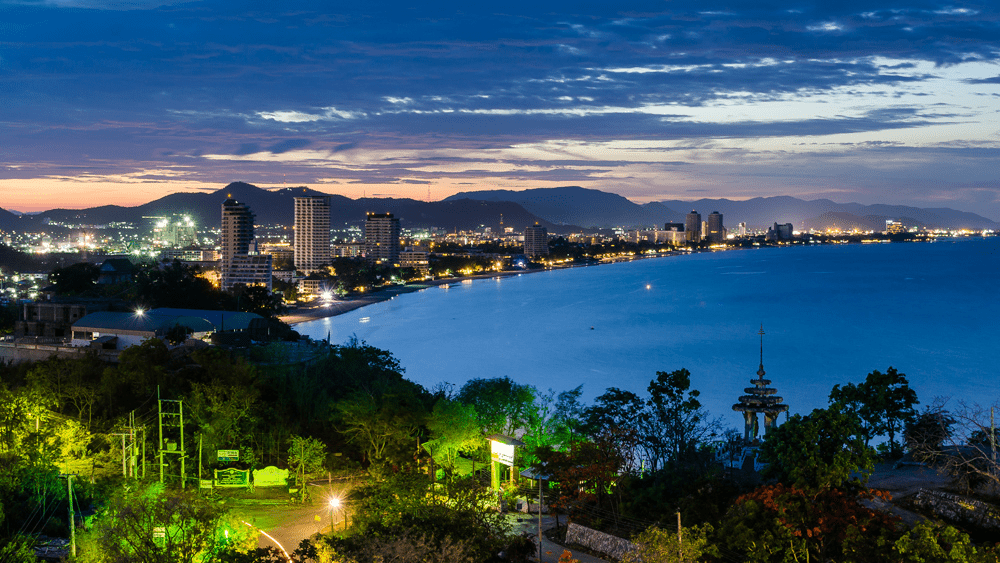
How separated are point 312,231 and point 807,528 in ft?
239

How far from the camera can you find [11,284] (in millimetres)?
37406

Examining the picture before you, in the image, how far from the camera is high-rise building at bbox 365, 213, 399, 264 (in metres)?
77.4

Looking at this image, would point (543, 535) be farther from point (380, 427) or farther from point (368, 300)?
point (368, 300)

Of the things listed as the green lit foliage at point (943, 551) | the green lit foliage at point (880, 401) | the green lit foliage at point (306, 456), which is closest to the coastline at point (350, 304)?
the green lit foliage at point (306, 456)

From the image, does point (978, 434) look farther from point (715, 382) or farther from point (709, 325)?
point (709, 325)

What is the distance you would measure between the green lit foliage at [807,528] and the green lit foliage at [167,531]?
3.90 metres

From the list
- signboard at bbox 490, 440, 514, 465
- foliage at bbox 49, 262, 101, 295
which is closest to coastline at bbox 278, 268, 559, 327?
foliage at bbox 49, 262, 101, 295

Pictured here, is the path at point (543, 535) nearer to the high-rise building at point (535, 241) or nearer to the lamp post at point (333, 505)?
the lamp post at point (333, 505)

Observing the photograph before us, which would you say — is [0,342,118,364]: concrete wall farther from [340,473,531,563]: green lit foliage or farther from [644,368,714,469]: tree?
[644,368,714,469]: tree

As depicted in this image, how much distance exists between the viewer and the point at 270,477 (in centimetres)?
966

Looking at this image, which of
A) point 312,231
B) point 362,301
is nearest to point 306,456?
point 362,301

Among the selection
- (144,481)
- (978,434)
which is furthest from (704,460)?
(144,481)

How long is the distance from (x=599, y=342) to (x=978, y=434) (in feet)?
71.1

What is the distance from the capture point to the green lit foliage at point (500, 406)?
10852mm
